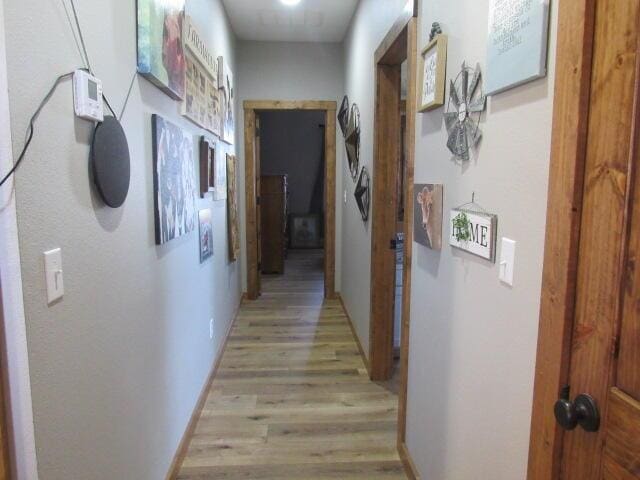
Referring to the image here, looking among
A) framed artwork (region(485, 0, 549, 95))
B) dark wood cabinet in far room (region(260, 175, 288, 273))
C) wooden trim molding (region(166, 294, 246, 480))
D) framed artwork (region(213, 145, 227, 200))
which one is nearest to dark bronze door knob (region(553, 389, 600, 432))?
framed artwork (region(485, 0, 549, 95))

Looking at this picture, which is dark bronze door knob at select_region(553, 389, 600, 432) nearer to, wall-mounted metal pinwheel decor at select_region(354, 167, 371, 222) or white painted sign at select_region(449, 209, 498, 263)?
white painted sign at select_region(449, 209, 498, 263)

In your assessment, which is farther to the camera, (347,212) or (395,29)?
(347,212)

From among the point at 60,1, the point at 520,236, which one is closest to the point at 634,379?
the point at 520,236

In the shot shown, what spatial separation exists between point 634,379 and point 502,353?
1.47 feet

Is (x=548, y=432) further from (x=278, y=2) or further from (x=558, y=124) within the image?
(x=278, y=2)

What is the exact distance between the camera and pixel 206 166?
97.7 inches

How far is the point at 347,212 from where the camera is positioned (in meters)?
4.07

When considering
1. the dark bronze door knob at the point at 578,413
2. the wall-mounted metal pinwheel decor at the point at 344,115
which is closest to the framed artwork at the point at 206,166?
the wall-mounted metal pinwheel decor at the point at 344,115

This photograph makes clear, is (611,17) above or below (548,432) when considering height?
above

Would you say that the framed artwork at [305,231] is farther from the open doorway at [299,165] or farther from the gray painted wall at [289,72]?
the gray painted wall at [289,72]

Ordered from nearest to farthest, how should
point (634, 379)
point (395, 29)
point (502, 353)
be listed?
point (634, 379)
point (502, 353)
point (395, 29)

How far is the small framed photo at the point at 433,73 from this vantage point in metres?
1.43

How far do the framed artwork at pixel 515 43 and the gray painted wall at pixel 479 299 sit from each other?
0.09 ft

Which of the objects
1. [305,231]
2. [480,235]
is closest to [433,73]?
[480,235]
